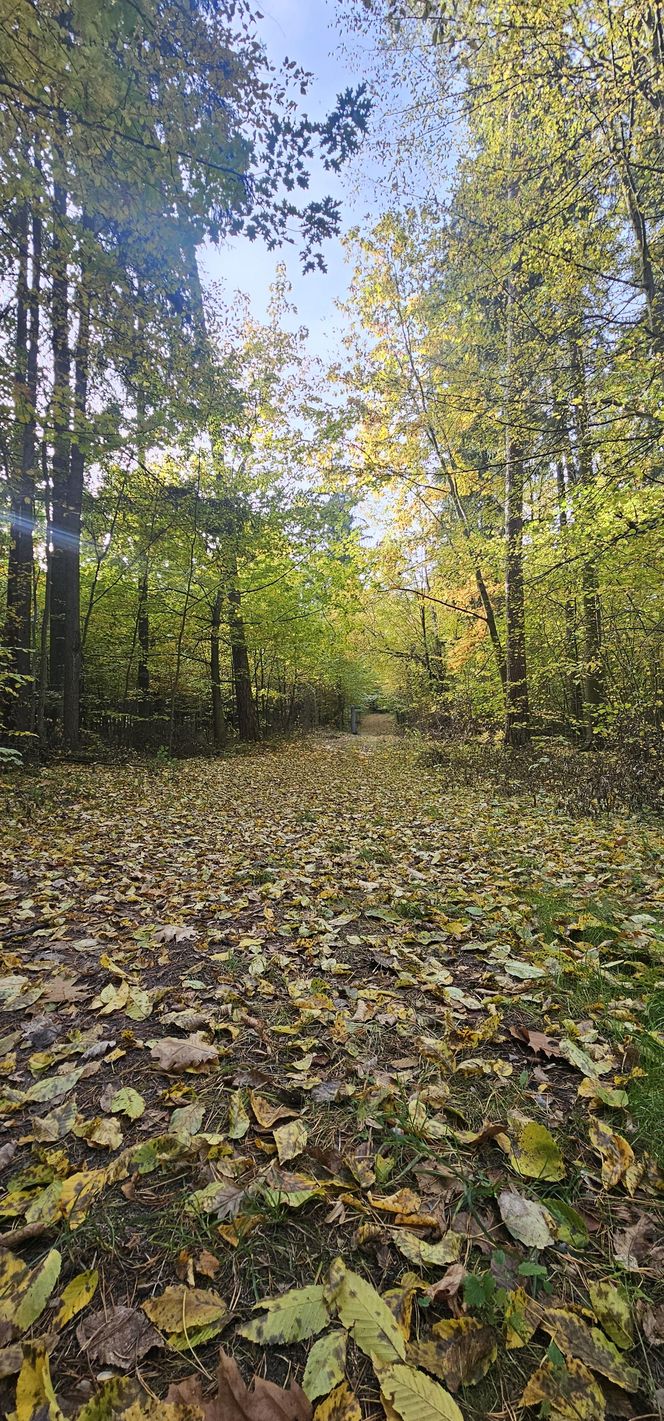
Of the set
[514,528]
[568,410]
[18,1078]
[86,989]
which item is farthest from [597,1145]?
[514,528]

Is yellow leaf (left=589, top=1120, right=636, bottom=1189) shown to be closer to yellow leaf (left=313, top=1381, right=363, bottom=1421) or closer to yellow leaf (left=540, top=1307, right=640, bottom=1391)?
yellow leaf (left=540, top=1307, right=640, bottom=1391)

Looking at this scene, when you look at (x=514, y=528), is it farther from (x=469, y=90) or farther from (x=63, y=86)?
(x=63, y=86)

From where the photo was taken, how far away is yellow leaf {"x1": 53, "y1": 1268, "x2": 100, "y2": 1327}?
112 cm

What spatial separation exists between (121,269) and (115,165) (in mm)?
1635

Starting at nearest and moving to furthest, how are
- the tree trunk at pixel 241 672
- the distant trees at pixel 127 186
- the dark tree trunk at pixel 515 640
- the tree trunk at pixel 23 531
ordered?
the distant trees at pixel 127 186
the tree trunk at pixel 23 531
the dark tree trunk at pixel 515 640
the tree trunk at pixel 241 672

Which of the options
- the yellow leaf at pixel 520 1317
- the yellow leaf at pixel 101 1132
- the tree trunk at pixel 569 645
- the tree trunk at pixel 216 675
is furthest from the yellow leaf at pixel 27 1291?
the tree trunk at pixel 216 675

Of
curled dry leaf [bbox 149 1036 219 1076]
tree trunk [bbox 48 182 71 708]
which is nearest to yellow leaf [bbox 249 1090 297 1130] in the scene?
curled dry leaf [bbox 149 1036 219 1076]

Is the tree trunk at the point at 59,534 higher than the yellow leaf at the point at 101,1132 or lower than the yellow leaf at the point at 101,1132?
higher

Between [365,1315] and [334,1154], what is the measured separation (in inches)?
18.0

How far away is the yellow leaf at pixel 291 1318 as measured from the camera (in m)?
1.08

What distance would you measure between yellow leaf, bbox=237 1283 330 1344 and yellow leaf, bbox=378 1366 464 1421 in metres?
0.18

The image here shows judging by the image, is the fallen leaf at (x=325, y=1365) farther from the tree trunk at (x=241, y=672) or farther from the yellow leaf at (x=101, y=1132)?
the tree trunk at (x=241, y=672)

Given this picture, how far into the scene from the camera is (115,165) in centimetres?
420

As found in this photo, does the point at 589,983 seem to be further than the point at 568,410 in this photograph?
No
